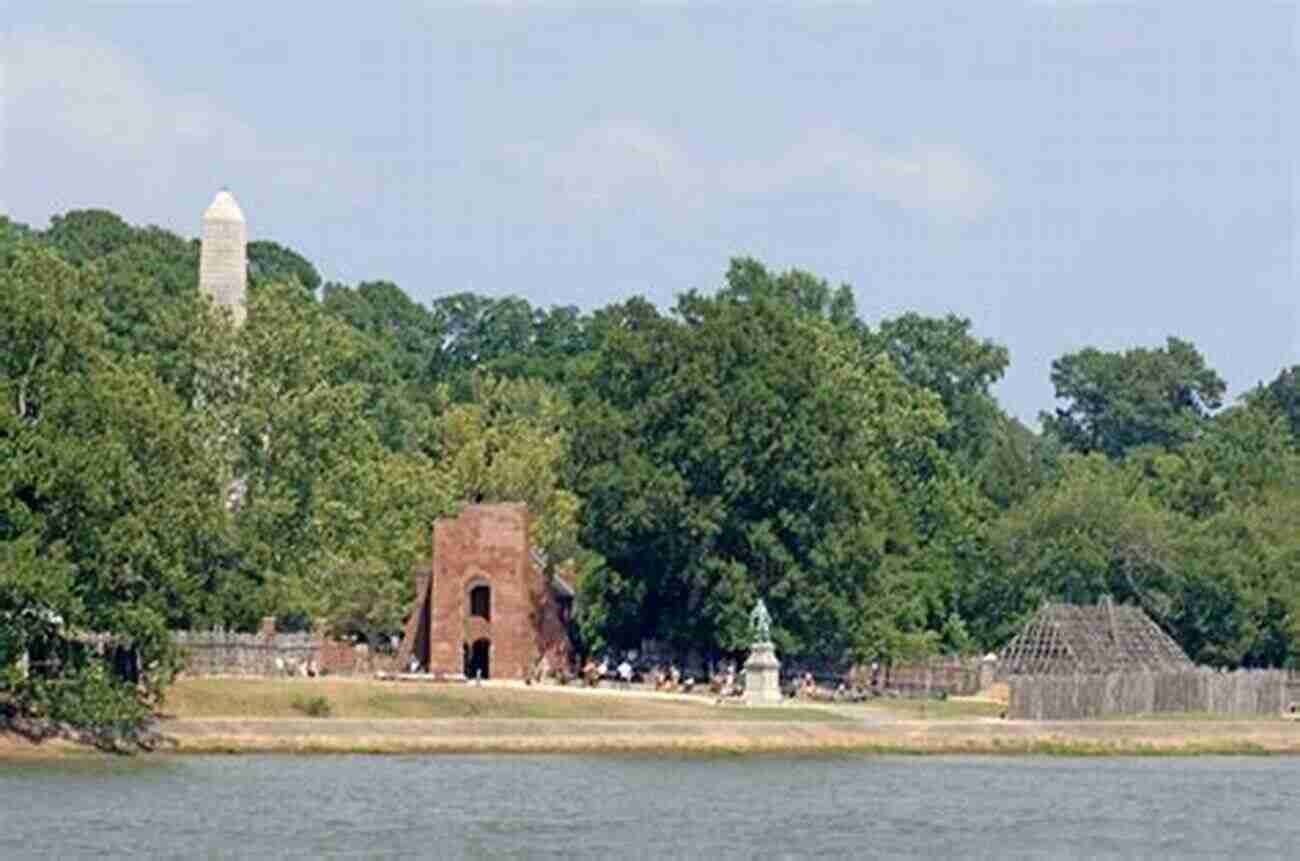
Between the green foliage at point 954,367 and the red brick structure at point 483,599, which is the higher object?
the green foliage at point 954,367

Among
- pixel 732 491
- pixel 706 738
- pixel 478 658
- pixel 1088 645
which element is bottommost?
pixel 706 738

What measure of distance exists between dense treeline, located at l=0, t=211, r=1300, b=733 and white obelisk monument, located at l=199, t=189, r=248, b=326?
10.3 ft

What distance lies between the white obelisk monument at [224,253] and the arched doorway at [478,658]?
16.0 meters


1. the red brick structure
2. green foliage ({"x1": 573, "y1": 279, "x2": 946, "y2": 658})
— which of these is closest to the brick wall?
the red brick structure

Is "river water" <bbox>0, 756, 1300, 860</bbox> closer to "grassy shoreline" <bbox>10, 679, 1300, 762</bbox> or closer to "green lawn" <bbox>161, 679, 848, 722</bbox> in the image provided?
"grassy shoreline" <bbox>10, 679, 1300, 762</bbox>

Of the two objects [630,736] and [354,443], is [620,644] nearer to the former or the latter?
[354,443]

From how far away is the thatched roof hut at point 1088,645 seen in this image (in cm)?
12012

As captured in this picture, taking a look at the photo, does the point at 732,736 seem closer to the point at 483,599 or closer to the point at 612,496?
the point at 612,496

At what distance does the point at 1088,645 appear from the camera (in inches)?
4751

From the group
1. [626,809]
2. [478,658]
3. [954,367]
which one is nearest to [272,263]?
[954,367]

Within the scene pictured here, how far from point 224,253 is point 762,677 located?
103 ft

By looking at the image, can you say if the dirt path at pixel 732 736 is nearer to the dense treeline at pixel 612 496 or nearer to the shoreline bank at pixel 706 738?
the shoreline bank at pixel 706 738

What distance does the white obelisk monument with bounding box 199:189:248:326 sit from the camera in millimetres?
132500

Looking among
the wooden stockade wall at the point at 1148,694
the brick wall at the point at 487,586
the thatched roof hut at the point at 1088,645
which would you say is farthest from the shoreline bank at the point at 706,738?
the brick wall at the point at 487,586
